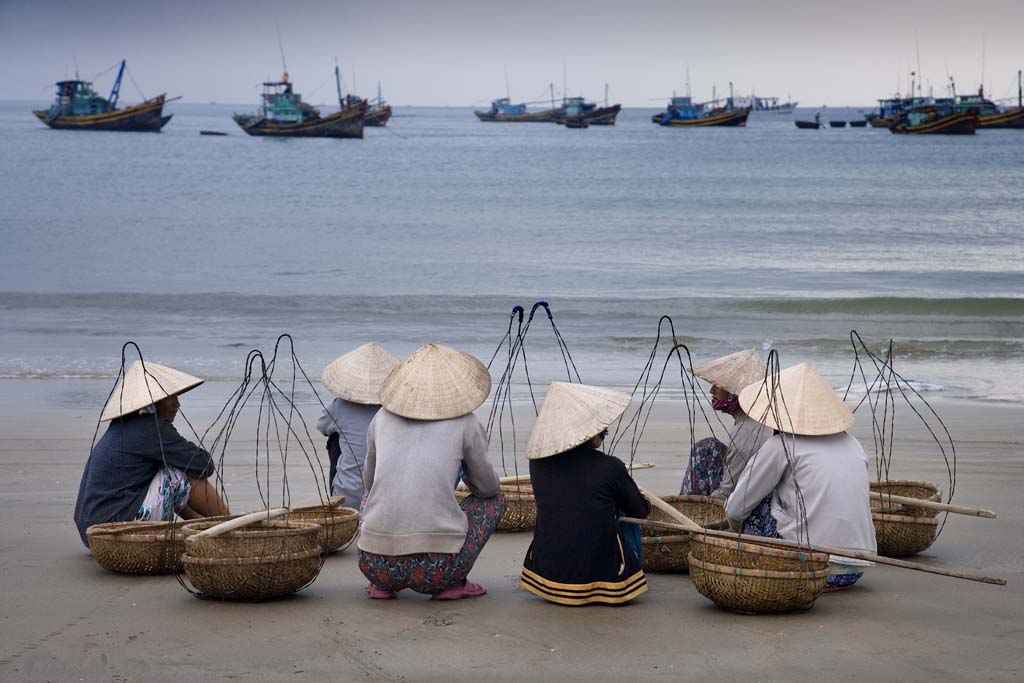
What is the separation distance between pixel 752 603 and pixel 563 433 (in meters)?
0.80

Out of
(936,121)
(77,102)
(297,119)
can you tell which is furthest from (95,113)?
(936,121)

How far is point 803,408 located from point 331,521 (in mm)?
1811

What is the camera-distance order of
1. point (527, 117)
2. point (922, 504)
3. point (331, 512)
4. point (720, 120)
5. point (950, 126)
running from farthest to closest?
point (527, 117) < point (720, 120) < point (950, 126) < point (331, 512) < point (922, 504)

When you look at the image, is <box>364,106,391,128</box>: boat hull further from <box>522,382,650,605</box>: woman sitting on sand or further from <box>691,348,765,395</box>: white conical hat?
<box>522,382,650,605</box>: woman sitting on sand

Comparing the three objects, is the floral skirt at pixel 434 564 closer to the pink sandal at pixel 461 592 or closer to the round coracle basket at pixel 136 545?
the pink sandal at pixel 461 592

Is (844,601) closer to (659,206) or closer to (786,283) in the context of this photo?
(786,283)

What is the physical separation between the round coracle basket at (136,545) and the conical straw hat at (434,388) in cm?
95

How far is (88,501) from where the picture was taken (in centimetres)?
430

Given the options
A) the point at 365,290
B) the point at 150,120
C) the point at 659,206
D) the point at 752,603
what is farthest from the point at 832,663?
the point at 150,120

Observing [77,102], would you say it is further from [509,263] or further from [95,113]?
[509,263]

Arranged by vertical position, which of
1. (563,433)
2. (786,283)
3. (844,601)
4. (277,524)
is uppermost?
(563,433)

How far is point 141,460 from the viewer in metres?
4.25

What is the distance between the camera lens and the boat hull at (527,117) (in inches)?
4235

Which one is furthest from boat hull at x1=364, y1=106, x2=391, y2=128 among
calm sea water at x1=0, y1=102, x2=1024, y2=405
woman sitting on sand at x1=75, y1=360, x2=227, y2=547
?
woman sitting on sand at x1=75, y1=360, x2=227, y2=547
